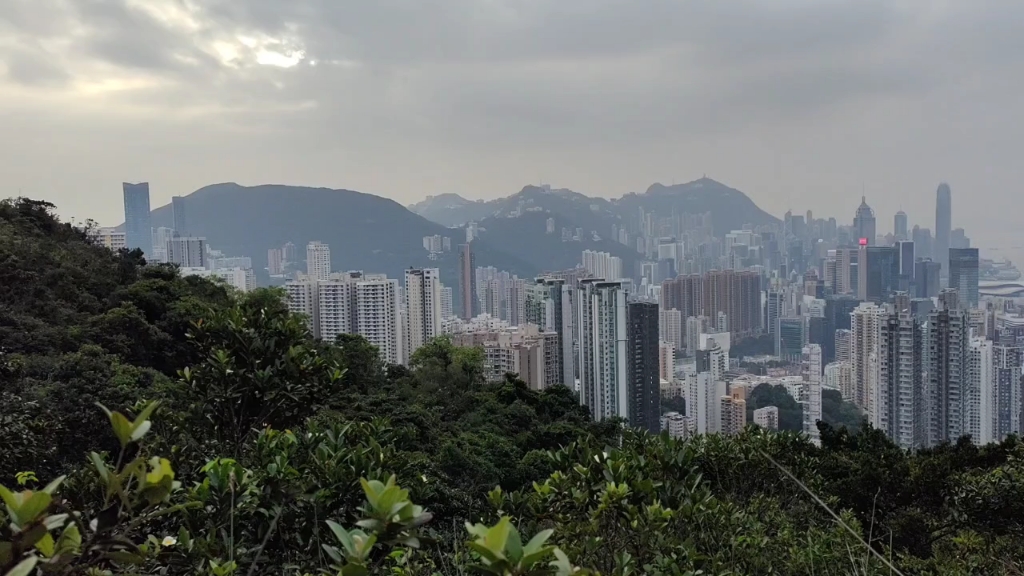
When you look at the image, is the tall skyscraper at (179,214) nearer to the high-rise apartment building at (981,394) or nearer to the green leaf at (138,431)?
the high-rise apartment building at (981,394)

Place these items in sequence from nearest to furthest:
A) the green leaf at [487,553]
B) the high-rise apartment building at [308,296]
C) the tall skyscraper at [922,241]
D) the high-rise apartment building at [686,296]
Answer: the green leaf at [487,553] < the high-rise apartment building at [308,296] < the tall skyscraper at [922,241] < the high-rise apartment building at [686,296]

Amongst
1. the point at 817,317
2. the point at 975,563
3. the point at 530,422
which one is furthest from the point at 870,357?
the point at 975,563

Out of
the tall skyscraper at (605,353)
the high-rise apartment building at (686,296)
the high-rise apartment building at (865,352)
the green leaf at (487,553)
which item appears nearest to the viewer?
the green leaf at (487,553)

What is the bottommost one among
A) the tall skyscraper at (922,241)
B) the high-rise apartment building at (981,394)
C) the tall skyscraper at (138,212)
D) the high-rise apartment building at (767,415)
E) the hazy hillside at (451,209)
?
the high-rise apartment building at (767,415)

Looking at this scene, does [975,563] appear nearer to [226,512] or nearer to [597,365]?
[226,512]

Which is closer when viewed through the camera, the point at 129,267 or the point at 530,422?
the point at 530,422

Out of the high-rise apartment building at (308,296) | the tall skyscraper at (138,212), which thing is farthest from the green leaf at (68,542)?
the tall skyscraper at (138,212)
